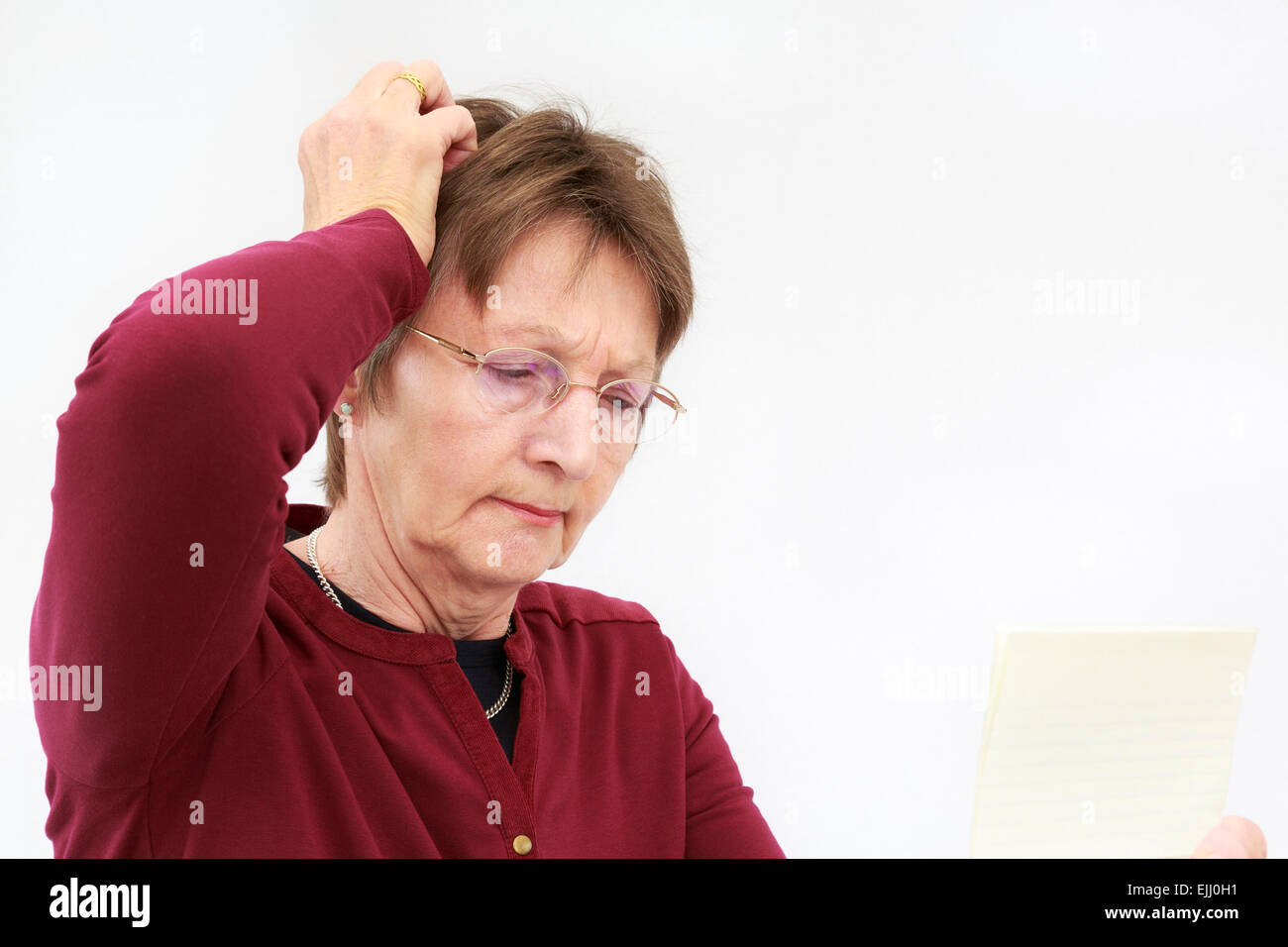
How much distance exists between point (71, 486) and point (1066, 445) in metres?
2.45

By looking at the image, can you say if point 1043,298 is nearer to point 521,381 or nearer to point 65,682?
point 521,381

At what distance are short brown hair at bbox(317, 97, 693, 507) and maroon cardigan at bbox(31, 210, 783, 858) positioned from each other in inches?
7.8

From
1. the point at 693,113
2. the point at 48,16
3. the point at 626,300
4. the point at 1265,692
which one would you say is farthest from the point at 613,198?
the point at 1265,692

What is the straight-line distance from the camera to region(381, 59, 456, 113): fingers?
3.99ft

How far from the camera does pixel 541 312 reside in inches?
51.7

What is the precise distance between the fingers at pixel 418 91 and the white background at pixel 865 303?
1.20 meters

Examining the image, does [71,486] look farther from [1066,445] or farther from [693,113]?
[1066,445]

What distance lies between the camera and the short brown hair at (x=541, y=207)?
1309 mm

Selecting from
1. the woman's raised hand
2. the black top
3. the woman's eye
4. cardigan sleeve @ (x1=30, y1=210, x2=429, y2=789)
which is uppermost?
the woman's raised hand

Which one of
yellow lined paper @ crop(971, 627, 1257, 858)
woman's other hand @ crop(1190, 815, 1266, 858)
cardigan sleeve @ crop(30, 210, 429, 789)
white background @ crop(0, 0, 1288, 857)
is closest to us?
cardigan sleeve @ crop(30, 210, 429, 789)

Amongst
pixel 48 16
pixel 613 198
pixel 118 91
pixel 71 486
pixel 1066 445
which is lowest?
pixel 71 486
